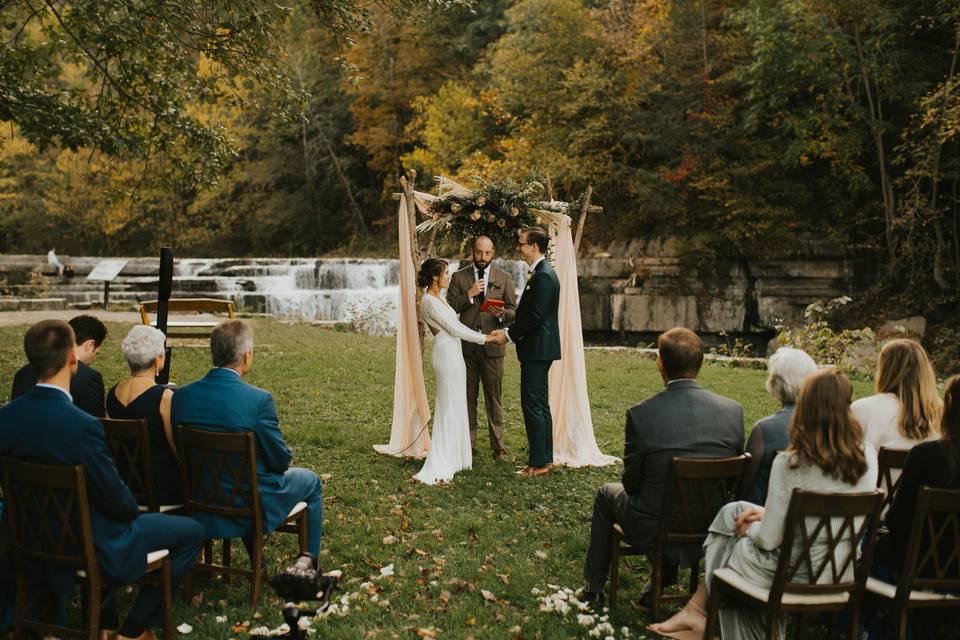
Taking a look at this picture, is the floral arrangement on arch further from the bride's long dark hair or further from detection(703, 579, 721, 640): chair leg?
detection(703, 579, 721, 640): chair leg

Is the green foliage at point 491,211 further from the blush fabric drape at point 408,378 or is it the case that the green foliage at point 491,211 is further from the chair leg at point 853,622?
the chair leg at point 853,622

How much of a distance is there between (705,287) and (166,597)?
69.4 ft

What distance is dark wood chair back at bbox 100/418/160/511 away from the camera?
4.12 meters

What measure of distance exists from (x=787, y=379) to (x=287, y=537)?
3.42 meters

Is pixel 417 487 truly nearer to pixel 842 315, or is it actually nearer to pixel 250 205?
pixel 842 315

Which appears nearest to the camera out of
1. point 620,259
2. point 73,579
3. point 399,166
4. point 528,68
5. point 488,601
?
point 73,579

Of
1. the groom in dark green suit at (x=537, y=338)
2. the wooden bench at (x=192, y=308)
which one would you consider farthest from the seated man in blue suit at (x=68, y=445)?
the wooden bench at (x=192, y=308)

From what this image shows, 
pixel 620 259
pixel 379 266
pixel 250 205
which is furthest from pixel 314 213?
pixel 620 259

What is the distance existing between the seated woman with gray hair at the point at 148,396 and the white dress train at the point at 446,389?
2.88 meters

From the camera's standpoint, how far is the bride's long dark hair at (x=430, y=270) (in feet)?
22.7

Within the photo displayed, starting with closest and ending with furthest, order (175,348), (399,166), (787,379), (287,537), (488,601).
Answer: (787,379)
(488,601)
(287,537)
(175,348)
(399,166)

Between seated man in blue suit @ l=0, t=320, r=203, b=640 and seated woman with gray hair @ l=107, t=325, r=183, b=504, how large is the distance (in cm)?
67

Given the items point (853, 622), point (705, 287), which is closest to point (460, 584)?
point (853, 622)

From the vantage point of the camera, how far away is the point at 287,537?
5555 mm
